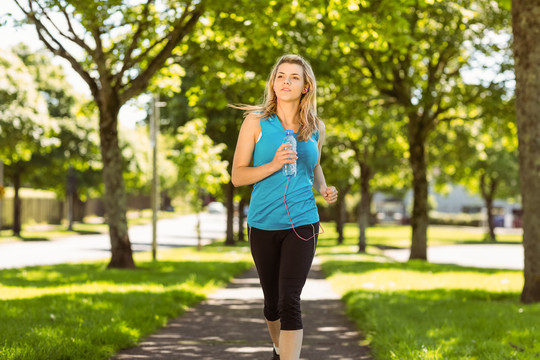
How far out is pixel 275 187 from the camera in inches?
159

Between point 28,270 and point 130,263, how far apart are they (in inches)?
79.4

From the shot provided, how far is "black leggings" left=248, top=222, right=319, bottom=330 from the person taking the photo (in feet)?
13.2

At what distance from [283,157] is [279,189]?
248mm

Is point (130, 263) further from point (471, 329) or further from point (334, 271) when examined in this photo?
point (471, 329)

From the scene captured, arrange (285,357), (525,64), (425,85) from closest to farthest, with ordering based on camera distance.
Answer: (285,357) < (525,64) < (425,85)

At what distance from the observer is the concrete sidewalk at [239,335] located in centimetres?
587

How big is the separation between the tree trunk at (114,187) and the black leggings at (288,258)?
32.8ft

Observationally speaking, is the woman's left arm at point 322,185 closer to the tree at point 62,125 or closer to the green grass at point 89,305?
the green grass at point 89,305

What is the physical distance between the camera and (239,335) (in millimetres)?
6895

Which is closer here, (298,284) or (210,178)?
(298,284)

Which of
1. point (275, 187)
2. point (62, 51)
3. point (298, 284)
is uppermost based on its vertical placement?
point (62, 51)

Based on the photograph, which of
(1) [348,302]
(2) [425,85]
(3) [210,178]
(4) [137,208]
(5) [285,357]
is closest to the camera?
(5) [285,357]

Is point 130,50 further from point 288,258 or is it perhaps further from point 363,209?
point 363,209

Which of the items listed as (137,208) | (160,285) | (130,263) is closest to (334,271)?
(130,263)
